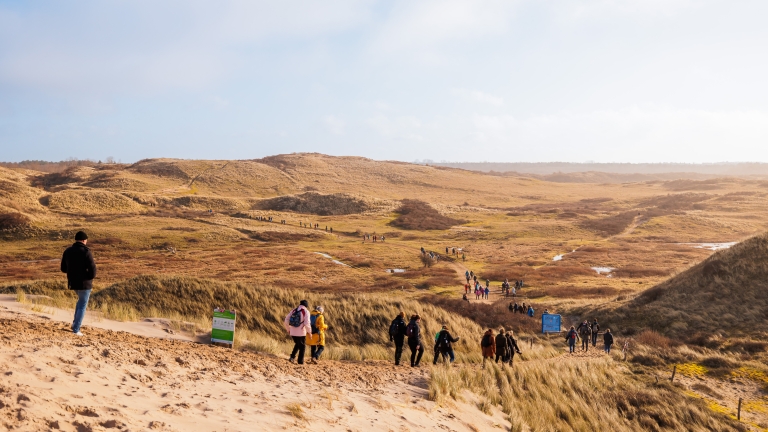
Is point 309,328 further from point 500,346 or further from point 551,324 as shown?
point 551,324

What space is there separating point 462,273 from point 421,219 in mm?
54703

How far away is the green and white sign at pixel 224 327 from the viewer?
50.6 ft

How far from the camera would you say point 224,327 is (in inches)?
611

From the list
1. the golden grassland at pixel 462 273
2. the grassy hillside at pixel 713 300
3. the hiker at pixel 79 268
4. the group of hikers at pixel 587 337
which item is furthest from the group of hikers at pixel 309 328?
the grassy hillside at pixel 713 300

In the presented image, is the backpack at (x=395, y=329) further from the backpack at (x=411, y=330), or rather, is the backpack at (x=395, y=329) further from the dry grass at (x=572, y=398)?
the dry grass at (x=572, y=398)

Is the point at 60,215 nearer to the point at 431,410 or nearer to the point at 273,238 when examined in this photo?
the point at 273,238

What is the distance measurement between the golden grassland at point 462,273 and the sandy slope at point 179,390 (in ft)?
6.07

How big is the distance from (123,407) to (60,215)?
9915 cm

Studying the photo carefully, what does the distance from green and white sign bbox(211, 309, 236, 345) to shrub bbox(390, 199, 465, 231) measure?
87622 millimetres

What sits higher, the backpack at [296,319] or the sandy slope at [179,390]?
the backpack at [296,319]

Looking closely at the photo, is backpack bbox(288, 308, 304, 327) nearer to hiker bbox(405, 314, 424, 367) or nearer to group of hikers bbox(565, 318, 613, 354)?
hiker bbox(405, 314, 424, 367)

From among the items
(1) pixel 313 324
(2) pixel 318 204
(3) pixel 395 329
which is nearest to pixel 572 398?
(3) pixel 395 329

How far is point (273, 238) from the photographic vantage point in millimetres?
84750

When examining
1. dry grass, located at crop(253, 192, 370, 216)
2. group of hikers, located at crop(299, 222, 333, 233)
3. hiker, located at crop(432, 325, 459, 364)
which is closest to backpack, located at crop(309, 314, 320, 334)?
hiker, located at crop(432, 325, 459, 364)
